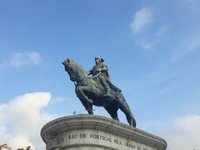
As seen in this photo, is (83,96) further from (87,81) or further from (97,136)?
(97,136)

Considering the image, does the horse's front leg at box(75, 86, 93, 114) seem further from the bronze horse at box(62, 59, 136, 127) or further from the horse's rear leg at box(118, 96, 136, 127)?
the horse's rear leg at box(118, 96, 136, 127)

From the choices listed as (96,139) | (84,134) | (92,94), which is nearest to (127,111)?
(92,94)

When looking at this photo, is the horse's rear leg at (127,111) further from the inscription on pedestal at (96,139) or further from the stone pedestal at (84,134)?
the inscription on pedestal at (96,139)

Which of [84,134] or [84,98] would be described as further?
[84,98]

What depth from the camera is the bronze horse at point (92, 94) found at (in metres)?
24.1

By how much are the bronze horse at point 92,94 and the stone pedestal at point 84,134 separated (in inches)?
70.2

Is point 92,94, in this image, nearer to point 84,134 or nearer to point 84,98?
point 84,98

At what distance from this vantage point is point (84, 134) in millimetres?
22031

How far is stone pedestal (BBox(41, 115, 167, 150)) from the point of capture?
21859 mm

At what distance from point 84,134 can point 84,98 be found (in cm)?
255

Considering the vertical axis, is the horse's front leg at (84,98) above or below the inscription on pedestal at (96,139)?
above

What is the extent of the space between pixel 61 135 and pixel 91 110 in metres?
2.62

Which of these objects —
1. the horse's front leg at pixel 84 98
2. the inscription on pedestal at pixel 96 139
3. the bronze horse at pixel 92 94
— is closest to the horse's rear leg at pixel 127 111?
the bronze horse at pixel 92 94

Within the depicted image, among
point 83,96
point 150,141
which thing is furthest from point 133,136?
point 83,96
